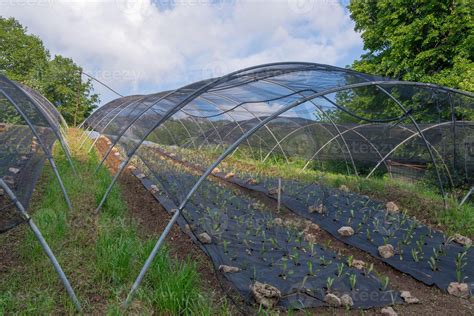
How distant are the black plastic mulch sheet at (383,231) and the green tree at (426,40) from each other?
5.51 meters

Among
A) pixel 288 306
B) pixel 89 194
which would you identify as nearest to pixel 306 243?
pixel 288 306

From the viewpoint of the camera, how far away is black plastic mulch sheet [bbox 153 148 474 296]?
11.1ft

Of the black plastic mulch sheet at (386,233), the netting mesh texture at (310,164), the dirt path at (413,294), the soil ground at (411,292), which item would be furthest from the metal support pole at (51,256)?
the black plastic mulch sheet at (386,233)

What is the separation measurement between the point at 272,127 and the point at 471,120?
13.7 ft

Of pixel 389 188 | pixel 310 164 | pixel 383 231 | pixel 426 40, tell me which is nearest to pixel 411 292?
pixel 383 231

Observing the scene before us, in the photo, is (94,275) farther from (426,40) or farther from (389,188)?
(426,40)

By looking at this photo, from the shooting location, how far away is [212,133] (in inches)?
334

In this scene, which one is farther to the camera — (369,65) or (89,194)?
(369,65)

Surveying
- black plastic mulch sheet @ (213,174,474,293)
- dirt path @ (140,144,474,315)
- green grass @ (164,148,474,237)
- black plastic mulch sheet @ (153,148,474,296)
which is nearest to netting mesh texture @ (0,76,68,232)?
black plastic mulch sheet @ (153,148,474,296)

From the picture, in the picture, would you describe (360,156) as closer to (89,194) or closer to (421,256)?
(421,256)

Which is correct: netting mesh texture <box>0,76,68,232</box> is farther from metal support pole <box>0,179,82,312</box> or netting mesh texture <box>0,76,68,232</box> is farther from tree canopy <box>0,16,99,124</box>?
tree canopy <box>0,16,99,124</box>

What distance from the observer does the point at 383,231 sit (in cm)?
436

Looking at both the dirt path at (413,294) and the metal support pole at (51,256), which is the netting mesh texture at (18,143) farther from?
the dirt path at (413,294)

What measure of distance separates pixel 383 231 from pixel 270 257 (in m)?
1.88
